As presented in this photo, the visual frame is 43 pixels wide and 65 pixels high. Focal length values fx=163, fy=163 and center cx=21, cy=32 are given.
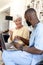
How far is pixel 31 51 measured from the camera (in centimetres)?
208

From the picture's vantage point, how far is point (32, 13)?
7.14ft

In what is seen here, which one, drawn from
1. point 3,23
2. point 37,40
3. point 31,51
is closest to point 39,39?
point 37,40

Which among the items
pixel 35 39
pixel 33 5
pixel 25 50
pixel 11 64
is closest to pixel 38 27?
pixel 35 39

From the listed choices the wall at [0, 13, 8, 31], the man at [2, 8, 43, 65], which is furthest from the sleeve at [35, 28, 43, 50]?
the wall at [0, 13, 8, 31]

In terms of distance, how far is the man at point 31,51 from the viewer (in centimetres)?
203

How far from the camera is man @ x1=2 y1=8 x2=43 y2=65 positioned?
2.03 metres

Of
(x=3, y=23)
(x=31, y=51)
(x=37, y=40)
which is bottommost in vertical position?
(x=3, y=23)

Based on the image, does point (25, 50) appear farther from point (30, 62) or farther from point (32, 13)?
point (32, 13)

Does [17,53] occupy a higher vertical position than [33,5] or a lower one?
lower

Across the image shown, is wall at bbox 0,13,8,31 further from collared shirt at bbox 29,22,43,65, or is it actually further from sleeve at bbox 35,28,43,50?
sleeve at bbox 35,28,43,50

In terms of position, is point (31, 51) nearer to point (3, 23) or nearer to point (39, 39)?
point (39, 39)

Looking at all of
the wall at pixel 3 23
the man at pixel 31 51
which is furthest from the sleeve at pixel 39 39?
the wall at pixel 3 23

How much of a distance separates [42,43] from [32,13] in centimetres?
44

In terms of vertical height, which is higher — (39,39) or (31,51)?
(39,39)
